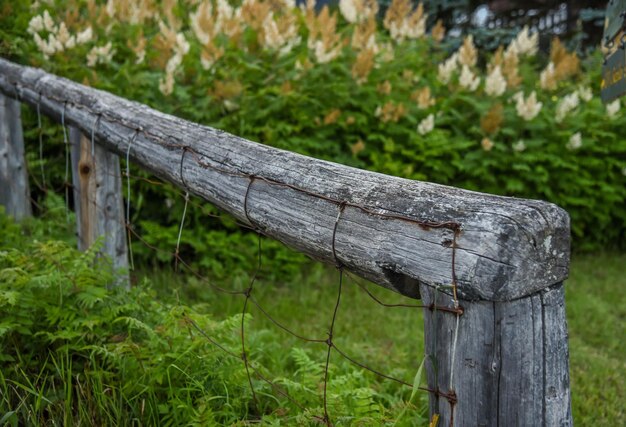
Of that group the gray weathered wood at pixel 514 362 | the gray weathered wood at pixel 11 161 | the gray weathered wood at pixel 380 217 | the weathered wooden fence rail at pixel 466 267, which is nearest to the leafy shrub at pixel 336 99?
the gray weathered wood at pixel 11 161

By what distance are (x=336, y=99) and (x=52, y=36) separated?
245 cm

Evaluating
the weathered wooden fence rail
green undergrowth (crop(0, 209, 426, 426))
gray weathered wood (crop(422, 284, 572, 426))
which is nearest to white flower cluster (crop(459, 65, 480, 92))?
green undergrowth (crop(0, 209, 426, 426))

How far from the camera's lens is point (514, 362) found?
4.34 ft

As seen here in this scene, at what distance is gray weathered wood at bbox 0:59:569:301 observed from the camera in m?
1.30

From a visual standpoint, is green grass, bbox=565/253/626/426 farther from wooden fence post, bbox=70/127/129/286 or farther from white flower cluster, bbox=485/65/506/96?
wooden fence post, bbox=70/127/129/286

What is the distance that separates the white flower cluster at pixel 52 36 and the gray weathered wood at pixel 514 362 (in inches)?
193

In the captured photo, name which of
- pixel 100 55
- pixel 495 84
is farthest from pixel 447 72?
pixel 100 55

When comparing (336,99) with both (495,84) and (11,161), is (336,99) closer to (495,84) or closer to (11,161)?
(495,84)

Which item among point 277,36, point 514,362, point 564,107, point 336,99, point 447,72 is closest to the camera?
point 514,362

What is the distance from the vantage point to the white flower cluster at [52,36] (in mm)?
5387

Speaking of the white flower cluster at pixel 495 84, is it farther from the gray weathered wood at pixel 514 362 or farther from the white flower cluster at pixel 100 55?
the gray weathered wood at pixel 514 362

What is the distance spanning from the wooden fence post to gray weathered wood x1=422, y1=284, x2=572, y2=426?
8.20ft

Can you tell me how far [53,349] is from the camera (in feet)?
8.77

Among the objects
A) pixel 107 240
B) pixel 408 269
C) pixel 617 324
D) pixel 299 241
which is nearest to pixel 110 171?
pixel 107 240
